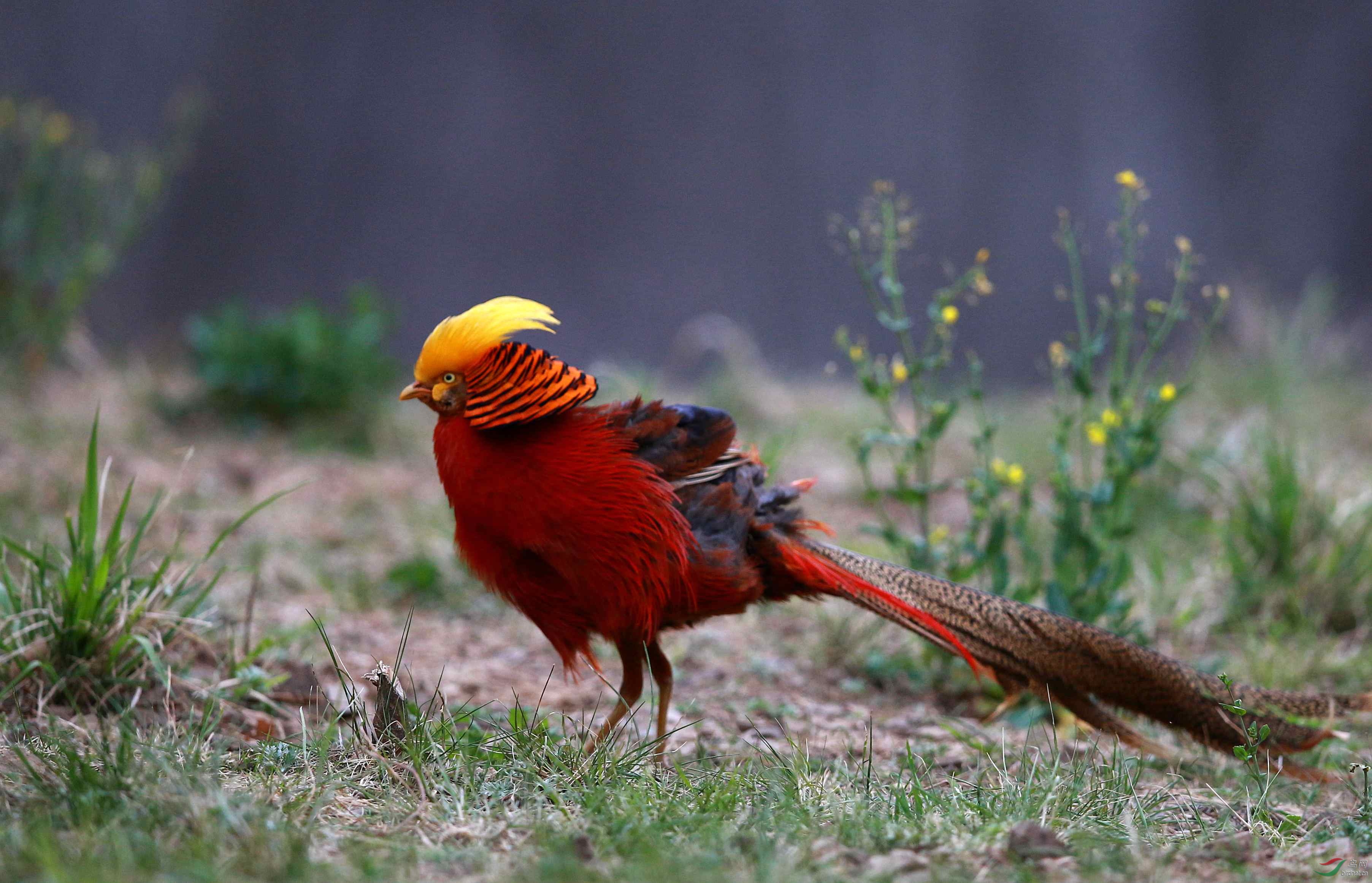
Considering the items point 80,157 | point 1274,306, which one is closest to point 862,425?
point 1274,306

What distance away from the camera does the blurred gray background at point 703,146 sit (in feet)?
26.8

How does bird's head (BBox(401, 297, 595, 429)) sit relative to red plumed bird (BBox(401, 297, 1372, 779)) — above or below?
above

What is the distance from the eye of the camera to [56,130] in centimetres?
604

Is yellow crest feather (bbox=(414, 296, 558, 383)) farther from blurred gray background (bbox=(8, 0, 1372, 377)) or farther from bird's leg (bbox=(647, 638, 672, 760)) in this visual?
blurred gray background (bbox=(8, 0, 1372, 377))

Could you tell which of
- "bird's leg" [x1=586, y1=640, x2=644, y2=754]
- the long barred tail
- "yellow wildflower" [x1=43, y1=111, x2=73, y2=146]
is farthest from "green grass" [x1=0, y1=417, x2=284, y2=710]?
"yellow wildflower" [x1=43, y1=111, x2=73, y2=146]

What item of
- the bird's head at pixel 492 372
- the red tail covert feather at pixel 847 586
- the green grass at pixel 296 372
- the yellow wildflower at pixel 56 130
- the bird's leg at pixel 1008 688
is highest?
the yellow wildflower at pixel 56 130

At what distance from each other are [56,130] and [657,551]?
5.20 meters

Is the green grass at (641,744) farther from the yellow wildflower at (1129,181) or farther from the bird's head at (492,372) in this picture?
the yellow wildflower at (1129,181)

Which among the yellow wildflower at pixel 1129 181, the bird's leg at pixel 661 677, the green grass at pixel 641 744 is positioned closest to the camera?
the green grass at pixel 641 744

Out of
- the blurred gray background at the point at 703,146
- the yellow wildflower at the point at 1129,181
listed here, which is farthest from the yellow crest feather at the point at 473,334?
the blurred gray background at the point at 703,146

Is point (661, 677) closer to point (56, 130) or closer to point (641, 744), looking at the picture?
point (641, 744)

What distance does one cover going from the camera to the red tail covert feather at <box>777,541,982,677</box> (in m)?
2.83

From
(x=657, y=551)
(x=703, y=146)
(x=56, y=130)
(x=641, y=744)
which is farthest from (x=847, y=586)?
(x=703, y=146)

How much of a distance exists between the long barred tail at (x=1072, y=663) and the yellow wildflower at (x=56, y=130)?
5255 millimetres
